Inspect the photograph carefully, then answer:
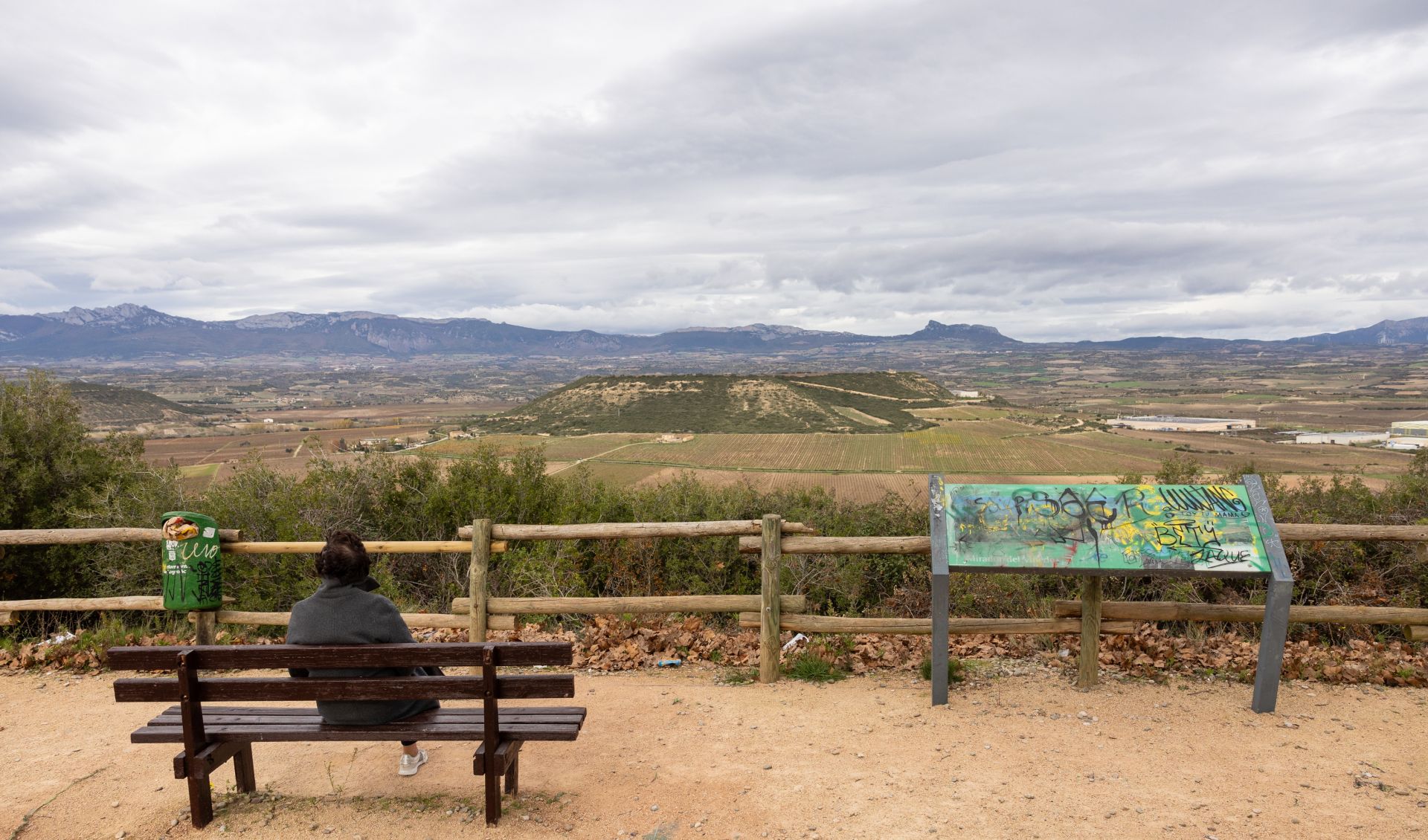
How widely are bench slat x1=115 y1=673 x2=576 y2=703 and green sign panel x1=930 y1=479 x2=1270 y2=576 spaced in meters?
2.88

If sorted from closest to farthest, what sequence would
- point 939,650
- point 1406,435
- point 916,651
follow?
1. point 939,650
2. point 916,651
3. point 1406,435

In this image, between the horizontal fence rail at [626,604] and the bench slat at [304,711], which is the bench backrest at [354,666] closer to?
the bench slat at [304,711]

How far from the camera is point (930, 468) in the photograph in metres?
50.0

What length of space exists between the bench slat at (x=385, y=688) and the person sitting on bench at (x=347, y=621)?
0.14 m

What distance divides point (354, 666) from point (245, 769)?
4.28ft

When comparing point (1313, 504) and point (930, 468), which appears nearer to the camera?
point (1313, 504)

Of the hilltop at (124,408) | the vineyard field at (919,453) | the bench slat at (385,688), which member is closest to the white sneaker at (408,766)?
the bench slat at (385,688)

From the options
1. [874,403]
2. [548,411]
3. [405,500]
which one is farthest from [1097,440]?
[405,500]

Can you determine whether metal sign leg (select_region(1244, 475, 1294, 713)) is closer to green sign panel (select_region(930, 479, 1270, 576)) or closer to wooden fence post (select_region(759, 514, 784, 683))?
green sign panel (select_region(930, 479, 1270, 576))

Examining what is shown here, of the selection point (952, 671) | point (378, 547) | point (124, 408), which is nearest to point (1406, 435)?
point (952, 671)

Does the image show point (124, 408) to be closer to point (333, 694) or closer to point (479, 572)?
point (479, 572)

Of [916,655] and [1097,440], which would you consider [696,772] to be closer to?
[916,655]

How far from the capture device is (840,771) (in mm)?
4539

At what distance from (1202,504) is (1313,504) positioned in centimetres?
1281
